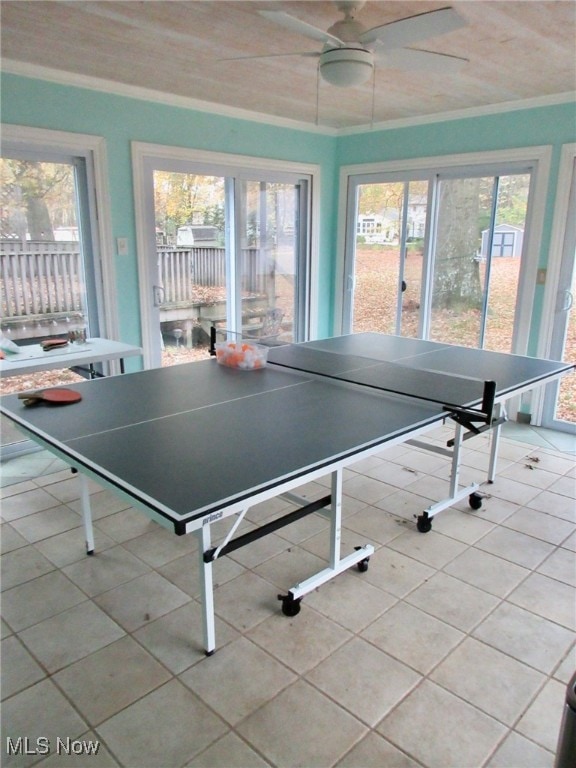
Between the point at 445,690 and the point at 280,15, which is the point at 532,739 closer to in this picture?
the point at 445,690

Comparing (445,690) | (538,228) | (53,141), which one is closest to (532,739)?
(445,690)

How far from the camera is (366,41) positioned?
2217mm

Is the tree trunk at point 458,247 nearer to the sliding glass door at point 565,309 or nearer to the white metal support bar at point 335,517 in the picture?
the sliding glass door at point 565,309

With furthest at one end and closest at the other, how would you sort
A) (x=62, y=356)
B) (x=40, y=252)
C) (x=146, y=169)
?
(x=146, y=169) < (x=40, y=252) < (x=62, y=356)

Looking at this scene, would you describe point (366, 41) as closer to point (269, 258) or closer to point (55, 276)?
point (55, 276)

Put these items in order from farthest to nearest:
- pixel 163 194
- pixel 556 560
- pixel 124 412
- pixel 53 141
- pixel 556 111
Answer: pixel 163 194
pixel 556 111
pixel 53 141
pixel 556 560
pixel 124 412

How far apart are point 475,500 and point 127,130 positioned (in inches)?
132

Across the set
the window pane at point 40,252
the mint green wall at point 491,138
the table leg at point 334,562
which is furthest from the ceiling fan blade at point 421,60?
the window pane at point 40,252

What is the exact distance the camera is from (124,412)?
2.24 m

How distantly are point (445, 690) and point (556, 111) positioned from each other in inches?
153

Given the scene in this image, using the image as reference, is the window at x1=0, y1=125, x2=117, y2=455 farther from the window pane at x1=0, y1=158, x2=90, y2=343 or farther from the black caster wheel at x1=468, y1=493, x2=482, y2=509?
the black caster wheel at x1=468, y1=493, x2=482, y2=509

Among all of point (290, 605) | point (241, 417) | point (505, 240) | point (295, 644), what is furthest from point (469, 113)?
point (295, 644)

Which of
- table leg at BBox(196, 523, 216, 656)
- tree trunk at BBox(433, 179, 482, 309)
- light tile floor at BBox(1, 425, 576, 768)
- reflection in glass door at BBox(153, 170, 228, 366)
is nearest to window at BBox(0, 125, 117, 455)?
reflection in glass door at BBox(153, 170, 228, 366)

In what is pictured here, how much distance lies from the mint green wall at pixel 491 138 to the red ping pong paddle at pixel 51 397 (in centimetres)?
351
